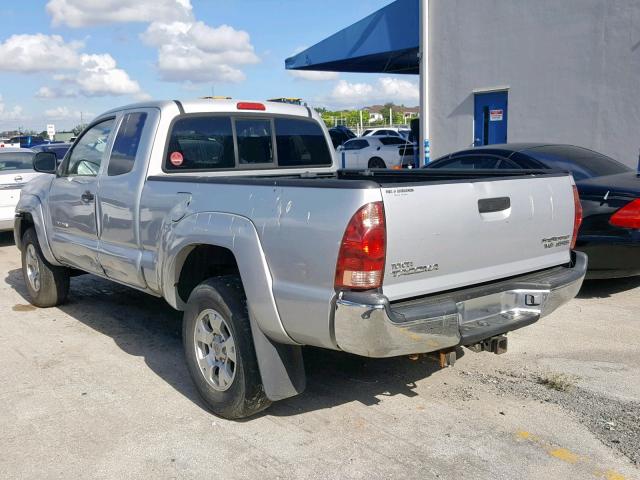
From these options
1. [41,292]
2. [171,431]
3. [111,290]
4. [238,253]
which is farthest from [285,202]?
[111,290]

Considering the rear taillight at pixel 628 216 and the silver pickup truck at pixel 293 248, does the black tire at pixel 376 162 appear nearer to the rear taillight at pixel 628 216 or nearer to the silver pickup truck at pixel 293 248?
the rear taillight at pixel 628 216

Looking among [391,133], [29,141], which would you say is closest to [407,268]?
[391,133]

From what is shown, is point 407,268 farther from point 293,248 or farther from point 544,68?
point 544,68

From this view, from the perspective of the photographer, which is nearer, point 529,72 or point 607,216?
point 607,216

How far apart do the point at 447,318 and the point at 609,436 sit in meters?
1.29

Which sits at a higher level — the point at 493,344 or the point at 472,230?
the point at 472,230

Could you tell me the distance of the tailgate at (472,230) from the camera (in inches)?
131

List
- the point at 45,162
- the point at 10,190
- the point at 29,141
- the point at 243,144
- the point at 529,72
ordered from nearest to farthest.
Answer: the point at 243,144, the point at 45,162, the point at 10,190, the point at 529,72, the point at 29,141

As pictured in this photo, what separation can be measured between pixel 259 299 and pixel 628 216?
168 inches

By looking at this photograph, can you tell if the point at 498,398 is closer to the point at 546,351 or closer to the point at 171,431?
the point at 546,351

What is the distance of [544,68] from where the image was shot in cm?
1271

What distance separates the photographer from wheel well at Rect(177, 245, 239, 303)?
4332 millimetres

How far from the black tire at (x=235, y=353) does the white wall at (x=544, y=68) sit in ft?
32.1

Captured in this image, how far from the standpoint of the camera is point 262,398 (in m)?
3.93
